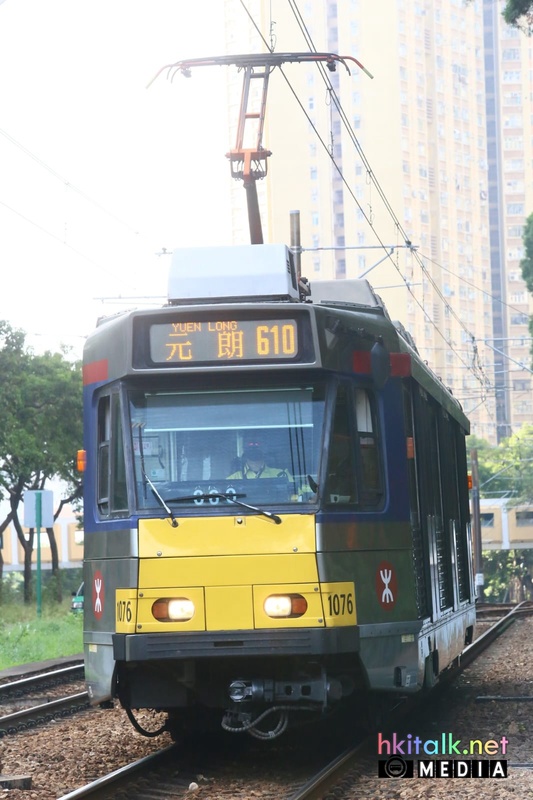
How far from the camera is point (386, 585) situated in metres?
9.00

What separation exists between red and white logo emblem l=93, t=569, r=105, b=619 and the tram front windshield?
71cm

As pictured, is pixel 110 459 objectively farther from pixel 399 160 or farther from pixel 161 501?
pixel 399 160

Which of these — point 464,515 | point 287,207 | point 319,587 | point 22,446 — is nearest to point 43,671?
point 464,515

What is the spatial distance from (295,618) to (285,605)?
10 centimetres

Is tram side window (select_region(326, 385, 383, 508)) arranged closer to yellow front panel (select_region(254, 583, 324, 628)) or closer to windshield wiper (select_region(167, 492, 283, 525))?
windshield wiper (select_region(167, 492, 283, 525))

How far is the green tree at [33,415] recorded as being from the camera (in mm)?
36750

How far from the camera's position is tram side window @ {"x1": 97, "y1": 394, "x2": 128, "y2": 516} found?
888 centimetres

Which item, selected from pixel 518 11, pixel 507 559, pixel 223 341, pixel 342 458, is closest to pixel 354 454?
pixel 342 458

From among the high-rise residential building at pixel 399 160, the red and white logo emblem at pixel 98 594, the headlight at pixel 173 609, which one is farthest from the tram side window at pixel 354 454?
the high-rise residential building at pixel 399 160

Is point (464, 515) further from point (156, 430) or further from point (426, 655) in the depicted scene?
point (156, 430)

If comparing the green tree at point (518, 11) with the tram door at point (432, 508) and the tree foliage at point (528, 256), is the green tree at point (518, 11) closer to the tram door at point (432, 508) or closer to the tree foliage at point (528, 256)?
the tram door at point (432, 508)

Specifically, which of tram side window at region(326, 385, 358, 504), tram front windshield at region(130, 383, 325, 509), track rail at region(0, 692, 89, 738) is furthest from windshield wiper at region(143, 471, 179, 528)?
track rail at region(0, 692, 89, 738)

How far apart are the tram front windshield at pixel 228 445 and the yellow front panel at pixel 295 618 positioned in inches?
21.1

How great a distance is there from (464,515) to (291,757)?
5.60 m
